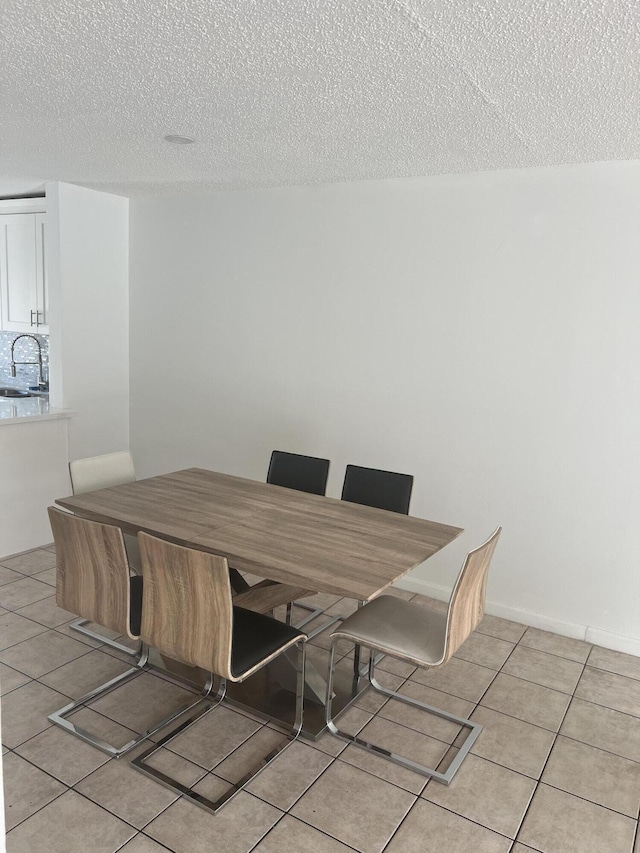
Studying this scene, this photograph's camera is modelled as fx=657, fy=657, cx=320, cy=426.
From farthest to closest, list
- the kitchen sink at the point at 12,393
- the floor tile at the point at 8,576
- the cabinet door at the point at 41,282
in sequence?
the kitchen sink at the point at 12,393 → the cabinet door at the point at 41,282 → the floor tile at the point at 8,576

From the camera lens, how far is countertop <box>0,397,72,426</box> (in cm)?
428

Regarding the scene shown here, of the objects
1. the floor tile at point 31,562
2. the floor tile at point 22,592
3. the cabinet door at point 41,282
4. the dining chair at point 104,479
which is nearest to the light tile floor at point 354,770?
the dining chair at point 104,479

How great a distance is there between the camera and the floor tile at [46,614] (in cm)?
353

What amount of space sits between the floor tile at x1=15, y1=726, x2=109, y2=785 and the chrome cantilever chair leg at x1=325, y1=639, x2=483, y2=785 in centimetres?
88

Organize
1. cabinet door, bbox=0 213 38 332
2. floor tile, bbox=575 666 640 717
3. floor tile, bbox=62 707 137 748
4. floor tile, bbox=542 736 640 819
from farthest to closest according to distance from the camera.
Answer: cabinet door, bbox=0 213 38 332 < floor tile, bbox=575 666 640 717 < floor tile, bbox=62 707 137 748 < floor tile, bbox=542 736 640 819

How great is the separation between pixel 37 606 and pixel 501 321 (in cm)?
306

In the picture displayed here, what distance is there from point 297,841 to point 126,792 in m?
0.63

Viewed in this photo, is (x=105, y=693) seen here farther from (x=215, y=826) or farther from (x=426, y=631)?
(x=426, y=631)

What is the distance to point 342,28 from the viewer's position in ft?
6.23

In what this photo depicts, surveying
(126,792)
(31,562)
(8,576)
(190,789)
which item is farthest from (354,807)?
(31,562)

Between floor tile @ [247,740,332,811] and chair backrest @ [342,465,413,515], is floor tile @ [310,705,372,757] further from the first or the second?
chair backrest @ [342,465,413,515]

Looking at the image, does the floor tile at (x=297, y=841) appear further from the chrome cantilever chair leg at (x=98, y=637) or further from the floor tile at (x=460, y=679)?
the chrome cantilever chair leg at (x=98, y=637)

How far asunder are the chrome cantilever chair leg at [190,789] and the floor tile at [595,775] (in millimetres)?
966

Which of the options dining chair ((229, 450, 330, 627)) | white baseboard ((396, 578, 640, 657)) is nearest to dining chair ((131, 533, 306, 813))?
dining chair ((229, 450, 330, 627))
